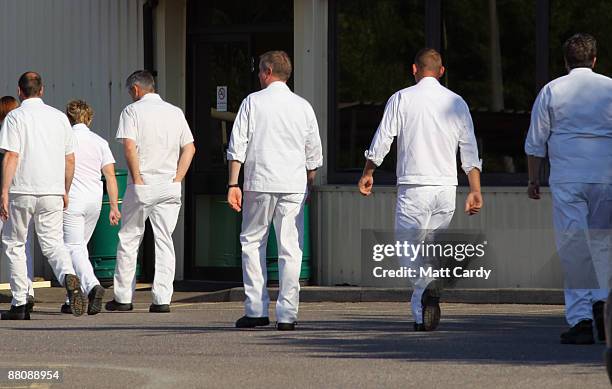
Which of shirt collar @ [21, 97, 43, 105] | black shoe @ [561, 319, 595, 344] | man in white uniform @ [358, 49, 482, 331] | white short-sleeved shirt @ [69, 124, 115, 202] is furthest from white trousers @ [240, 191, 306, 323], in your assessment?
white short-sleeved shirt @ [69, 124, 115, 202]

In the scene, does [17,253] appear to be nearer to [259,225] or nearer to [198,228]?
[259,225]

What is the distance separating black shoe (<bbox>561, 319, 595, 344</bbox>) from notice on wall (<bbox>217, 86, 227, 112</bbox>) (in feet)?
27.6

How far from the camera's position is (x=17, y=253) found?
1328cm

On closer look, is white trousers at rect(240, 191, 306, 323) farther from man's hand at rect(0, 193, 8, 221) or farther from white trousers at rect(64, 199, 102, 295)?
white trousers at rect(64, 199, 102, 295)

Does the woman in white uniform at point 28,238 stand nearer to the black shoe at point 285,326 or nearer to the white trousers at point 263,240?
the white trousers at point 263,240

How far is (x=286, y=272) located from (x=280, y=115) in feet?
3.51

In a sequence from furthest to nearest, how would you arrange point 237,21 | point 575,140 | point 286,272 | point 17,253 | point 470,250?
point 237,21 < point 470,250 < point 17,253 < point 286,272 < point 575,140

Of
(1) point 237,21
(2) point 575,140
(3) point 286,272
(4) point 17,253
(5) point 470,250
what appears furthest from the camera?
(1) point 237,21

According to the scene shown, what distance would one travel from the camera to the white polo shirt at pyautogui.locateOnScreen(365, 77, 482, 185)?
11609 mm

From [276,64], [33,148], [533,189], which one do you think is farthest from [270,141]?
[33,148]

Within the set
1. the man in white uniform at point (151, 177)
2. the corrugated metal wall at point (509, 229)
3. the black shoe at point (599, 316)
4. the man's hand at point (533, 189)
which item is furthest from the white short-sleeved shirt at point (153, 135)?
the black shoe at point (599, 316)

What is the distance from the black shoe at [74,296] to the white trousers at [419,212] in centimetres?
286

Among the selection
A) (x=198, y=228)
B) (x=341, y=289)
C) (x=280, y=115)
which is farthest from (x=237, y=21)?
(x=280, y=115)

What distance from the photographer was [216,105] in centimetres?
1847
